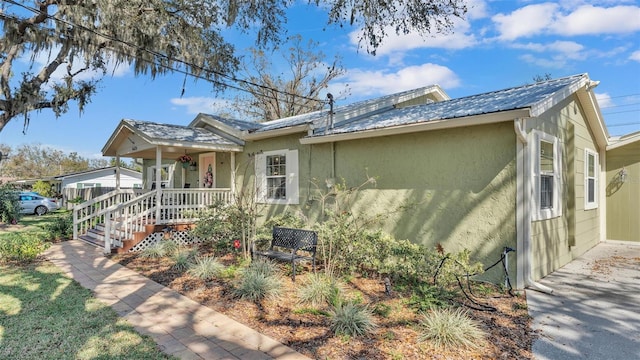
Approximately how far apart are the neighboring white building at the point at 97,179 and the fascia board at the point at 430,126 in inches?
1135

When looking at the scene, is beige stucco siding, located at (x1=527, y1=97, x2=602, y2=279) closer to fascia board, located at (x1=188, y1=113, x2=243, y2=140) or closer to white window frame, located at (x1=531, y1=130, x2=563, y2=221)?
white window frame, located at (x1=531, y1=130, x2=563, y2=221)

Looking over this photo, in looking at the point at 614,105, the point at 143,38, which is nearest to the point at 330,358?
the point at 143,38

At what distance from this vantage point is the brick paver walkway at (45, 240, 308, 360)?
356cm

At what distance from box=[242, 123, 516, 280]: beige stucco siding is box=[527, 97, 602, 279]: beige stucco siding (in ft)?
2.14

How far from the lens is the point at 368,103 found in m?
10.2

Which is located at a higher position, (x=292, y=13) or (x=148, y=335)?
(x=292, y=13)

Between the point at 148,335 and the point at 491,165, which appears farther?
the point at 491,165

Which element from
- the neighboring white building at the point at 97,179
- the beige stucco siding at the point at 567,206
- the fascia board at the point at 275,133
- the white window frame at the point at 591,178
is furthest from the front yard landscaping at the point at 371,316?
the neighboring white building at the point at 97,179

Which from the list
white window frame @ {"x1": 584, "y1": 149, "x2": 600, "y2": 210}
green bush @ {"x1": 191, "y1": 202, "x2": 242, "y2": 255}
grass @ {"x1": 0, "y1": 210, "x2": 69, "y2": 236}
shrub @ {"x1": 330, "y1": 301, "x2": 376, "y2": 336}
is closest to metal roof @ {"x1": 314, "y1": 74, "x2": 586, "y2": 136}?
white window frame @ {"x1": 584, "y1": 149, "x2": 600, "y2": 210}

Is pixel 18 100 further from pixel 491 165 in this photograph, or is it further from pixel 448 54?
pixel 448 54

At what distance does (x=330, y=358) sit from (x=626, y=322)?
399 cm

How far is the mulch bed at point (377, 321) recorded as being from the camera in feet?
11.4

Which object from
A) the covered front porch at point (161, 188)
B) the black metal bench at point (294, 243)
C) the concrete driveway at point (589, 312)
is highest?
the covered front porch at point (161, 188)

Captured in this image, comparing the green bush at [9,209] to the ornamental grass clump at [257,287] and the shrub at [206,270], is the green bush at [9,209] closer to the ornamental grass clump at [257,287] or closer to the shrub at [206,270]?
the shrub at [206,270]
